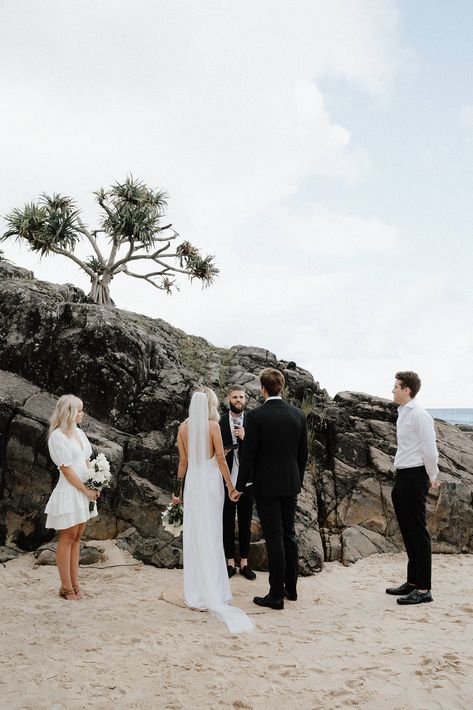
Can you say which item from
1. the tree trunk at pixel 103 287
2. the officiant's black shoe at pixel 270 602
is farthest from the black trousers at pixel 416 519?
the tree trunk at pixel 103 287

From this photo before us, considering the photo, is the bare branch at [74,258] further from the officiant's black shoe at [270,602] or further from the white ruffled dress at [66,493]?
the officiant's black shoe at [270,602]

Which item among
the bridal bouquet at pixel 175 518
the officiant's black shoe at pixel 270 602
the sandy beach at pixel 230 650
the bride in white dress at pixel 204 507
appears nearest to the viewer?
the sandy beach at pixel 230 650

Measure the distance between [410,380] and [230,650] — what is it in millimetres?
3514

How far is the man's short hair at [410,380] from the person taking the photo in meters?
6.32

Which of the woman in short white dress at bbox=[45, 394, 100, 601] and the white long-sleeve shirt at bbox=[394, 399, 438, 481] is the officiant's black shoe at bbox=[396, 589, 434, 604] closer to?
the white long-sleeve shirt at bbox=[394, 399, 438, 481]

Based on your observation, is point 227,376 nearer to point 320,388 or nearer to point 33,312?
point 320,388

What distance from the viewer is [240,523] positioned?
7.07m

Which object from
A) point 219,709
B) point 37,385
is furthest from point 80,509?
point 37,385

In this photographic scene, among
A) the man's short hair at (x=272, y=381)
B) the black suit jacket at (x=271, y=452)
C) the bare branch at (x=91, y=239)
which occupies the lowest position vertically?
the black suit jacket at (x=271, y=452)

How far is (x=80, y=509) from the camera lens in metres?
6.05

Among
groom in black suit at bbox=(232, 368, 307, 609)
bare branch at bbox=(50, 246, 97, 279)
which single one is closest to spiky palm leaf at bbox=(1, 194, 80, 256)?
bare branch at bbox=(50, 246, 97, 279)

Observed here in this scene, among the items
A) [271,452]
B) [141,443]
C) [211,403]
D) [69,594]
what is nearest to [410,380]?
[271,452]

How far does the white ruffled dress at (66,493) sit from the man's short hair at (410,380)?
378 centimetres

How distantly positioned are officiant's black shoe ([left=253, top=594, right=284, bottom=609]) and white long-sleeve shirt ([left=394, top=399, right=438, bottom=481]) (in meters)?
2.03
